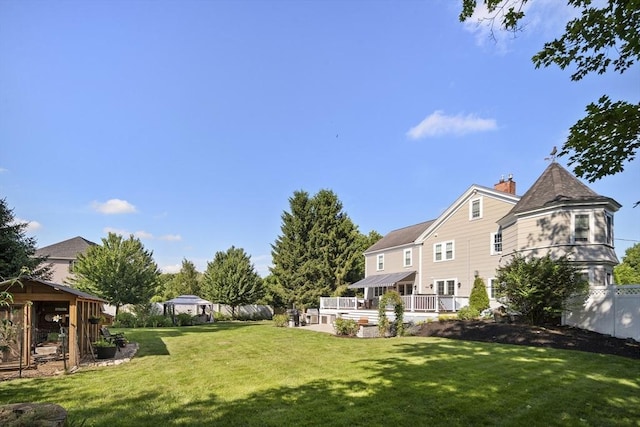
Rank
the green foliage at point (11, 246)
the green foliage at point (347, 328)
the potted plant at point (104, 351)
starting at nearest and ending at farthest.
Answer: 1. the potted plant at point (104, 351)
2. the green foliage at point (11, 246)
3. the green foliage at point (347, 328)

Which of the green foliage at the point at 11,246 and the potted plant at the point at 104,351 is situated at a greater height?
the green foliage at the point at 11,246

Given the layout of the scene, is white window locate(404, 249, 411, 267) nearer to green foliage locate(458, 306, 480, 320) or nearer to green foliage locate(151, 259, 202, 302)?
green foliage locate(458, 306, 480, 320)

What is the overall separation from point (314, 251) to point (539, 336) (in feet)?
82.6

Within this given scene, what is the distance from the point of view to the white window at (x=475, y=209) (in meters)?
24.2

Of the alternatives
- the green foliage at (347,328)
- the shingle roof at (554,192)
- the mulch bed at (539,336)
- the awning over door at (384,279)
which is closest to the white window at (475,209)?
the shingle roof at (554,192)

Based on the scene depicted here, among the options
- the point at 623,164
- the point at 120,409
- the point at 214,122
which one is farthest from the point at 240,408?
the point at 214,122

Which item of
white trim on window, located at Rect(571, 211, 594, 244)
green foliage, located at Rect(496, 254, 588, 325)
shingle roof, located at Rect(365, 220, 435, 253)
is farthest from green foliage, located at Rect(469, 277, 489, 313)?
shingle roof, located at Rect(365, 220, 435, 253)

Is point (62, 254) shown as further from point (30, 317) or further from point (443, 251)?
point (443, 251)

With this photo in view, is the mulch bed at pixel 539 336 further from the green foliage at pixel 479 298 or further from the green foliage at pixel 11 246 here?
the green foliage at pixel 11 246

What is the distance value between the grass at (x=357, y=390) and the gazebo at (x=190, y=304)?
18.5 metres

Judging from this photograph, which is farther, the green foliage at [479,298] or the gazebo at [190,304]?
the gazebo at [190,304]

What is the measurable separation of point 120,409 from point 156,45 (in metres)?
11.8

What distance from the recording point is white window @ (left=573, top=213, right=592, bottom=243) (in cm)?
1766

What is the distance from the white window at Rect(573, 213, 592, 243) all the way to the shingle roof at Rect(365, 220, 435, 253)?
12.1m
